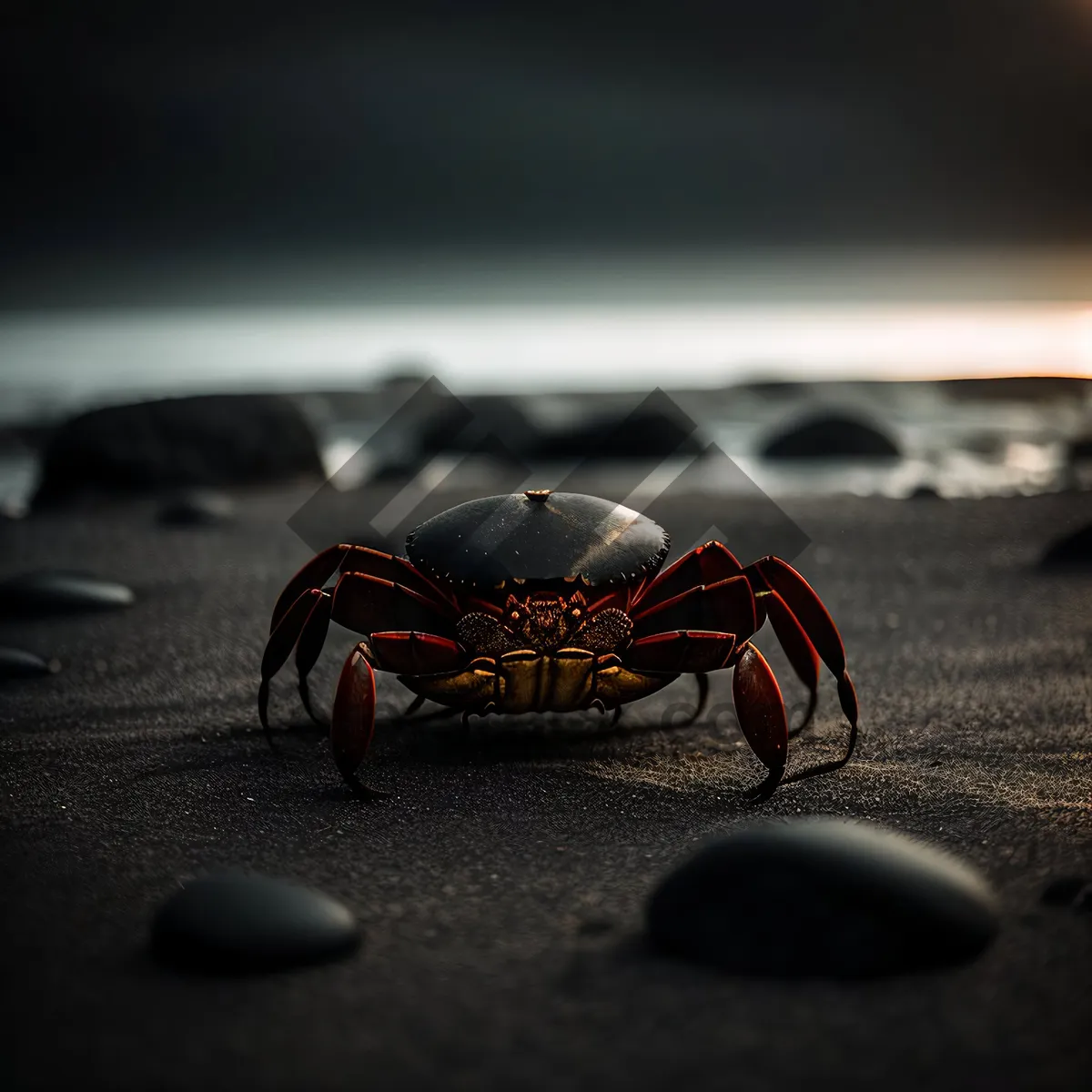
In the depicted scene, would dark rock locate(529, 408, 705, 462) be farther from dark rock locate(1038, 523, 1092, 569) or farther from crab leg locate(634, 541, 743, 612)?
crab leg locate(634, 541, 743, 612)

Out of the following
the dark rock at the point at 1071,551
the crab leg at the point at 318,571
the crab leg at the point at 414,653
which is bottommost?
the crab leg at the point at 414,653

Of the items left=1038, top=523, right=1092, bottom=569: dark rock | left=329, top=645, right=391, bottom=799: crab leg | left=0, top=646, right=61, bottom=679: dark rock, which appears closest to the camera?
left=329, top=645, right=391, bottom=799: crab leg

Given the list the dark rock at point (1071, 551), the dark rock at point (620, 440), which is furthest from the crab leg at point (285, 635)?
the dark rock at point (620, 440)

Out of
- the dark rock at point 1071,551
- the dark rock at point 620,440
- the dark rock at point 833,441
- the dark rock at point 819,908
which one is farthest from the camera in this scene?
the dark rock at point 620,440

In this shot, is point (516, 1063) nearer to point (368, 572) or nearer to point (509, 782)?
point (509, 782)

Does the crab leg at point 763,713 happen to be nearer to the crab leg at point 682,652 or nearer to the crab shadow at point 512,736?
the crab leg at point 682,652

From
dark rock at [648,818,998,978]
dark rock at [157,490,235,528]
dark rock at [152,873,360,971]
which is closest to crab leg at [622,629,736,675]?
dark rock at [648,818,998,978]
